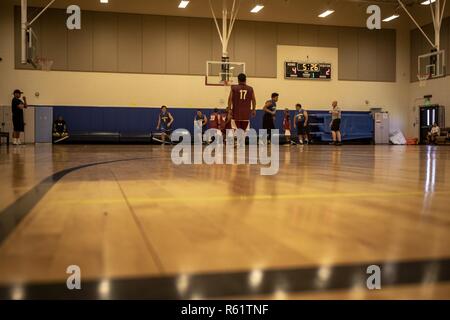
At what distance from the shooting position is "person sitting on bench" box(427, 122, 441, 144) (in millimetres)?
25328

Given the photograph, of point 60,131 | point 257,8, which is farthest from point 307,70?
point 60,131

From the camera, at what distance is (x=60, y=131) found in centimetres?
2388

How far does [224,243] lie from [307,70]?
26.0m

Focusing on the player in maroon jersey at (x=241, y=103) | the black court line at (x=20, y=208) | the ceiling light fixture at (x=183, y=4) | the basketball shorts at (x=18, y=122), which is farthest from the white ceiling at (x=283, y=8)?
the black court line at (x=20, y=208)

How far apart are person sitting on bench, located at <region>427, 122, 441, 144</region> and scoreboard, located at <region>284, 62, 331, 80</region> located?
258 inches

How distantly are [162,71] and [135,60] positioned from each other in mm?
1576

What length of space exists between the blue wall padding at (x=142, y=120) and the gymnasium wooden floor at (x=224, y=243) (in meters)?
21.8

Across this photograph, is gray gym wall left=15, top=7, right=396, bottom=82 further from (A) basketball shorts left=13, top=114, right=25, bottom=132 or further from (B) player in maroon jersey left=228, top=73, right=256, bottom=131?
(B) player in maroon jersey left=228, top=73, right=256, bottom=131

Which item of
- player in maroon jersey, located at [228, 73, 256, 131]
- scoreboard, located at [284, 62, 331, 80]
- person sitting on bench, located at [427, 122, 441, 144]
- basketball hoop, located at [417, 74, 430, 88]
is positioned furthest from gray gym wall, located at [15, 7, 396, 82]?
player in maroon jersey, located at [228, 73, 256, 131]

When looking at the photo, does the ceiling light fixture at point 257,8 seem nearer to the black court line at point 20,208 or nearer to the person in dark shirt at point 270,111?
the person in dark shirt at point 270,111

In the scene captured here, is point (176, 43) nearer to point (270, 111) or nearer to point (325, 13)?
point (325, 13)

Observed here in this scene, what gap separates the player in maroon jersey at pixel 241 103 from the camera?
12.0 metres

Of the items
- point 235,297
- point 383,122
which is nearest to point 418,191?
point 235,297
